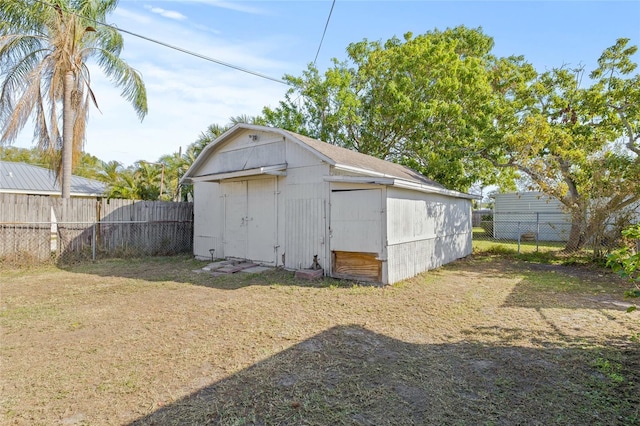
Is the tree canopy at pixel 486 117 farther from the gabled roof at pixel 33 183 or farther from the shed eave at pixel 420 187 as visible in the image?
the gabled roof at pixel 33 183

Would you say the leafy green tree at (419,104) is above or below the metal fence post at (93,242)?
above

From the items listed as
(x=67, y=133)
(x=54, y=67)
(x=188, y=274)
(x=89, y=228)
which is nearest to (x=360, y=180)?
(x=188, y=274)

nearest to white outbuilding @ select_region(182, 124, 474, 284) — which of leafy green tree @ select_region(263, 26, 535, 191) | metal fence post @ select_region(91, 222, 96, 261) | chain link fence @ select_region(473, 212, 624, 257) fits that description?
metal fence post @ select_region(91, 222, 96, 261)

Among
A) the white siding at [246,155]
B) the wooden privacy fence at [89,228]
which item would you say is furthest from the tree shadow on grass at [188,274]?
the white siding at [246,155]

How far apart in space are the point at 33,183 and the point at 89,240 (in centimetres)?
1106

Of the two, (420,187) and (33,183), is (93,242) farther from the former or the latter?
(33,183)

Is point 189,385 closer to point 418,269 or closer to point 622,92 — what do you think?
point 418,269

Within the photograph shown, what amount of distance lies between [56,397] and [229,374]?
4.76 feet

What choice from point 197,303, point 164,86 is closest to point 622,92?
point 197,303

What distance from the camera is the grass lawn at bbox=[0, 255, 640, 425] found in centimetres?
275

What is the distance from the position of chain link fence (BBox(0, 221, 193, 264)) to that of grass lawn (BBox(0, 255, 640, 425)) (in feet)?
9.38

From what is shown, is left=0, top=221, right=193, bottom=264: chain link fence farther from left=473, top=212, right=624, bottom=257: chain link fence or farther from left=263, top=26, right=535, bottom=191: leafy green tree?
left=473, top=212, right=624, bottom=257: chain link fence

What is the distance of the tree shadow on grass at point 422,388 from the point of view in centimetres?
266

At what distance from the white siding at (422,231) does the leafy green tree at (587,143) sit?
2.92 metres
